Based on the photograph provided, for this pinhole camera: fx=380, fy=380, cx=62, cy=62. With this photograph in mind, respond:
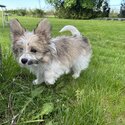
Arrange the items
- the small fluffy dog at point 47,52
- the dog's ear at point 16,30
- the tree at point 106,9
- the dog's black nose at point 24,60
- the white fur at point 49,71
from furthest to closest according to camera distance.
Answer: the tree at point 106,9
the white fur at point 49,71
the dog's ear at point 16,30
the small fluffy dog at point 47,52
the dog's black nose at point 24,60

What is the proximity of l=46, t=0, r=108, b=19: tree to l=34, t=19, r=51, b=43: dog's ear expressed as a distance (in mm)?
34296

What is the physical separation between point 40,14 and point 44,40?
1459 inches

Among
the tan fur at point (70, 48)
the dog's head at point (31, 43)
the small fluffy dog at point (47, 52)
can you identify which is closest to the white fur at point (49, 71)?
the small fluffy dog at point (47, 52)

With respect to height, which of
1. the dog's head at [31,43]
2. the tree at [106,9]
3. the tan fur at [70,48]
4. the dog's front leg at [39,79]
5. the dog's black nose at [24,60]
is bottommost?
the tree at [106,9]

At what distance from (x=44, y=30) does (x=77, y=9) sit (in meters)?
35.9

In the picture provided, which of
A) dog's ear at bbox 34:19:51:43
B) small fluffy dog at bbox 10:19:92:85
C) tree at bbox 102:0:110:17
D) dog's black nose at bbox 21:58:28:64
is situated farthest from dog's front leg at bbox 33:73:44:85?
tree at bbox 102:0:110:17

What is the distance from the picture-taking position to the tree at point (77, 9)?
39125mm

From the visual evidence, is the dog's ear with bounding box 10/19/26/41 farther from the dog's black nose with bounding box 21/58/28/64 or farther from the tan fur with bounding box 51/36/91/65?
the tan fur with bounding box 51/36/91/65

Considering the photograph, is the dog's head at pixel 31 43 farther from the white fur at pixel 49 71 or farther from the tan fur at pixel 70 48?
the tan fur at pixel 70 48

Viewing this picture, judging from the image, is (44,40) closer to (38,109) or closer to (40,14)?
(38,109)

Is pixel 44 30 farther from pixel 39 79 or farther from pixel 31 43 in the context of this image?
pixel 39 79

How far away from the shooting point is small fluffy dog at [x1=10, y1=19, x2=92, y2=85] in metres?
4.42

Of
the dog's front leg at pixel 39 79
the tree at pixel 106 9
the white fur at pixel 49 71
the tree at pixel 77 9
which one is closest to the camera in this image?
the white fur at pixel 49 71

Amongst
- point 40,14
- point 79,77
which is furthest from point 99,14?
point 79,77
